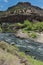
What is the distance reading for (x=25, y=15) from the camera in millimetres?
123250

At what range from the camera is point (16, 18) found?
123 meters

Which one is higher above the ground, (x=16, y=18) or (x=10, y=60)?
(x=10, y=60)

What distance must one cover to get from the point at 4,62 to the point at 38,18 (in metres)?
102

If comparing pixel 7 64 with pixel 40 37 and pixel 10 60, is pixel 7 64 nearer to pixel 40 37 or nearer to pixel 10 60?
pixel 10 60

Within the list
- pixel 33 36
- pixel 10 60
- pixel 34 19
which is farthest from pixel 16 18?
pixel 10 60

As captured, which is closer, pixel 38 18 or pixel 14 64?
pixel 14 64

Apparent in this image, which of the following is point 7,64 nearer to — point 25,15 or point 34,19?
point 34,19

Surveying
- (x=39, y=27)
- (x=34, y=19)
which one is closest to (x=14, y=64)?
(x=39, y=27)

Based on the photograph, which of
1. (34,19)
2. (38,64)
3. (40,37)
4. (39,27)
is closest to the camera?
(38,64)

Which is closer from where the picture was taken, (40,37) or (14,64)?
(14,64)

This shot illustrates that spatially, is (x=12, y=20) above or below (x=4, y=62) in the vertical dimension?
below

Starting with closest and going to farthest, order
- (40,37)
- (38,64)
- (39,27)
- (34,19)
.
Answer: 1. (38,64)
2. (40,37)
3. (39,27)
4. (34,19)

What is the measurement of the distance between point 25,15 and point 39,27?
42205 millimetres

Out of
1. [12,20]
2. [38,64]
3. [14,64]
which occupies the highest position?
[14,64]
